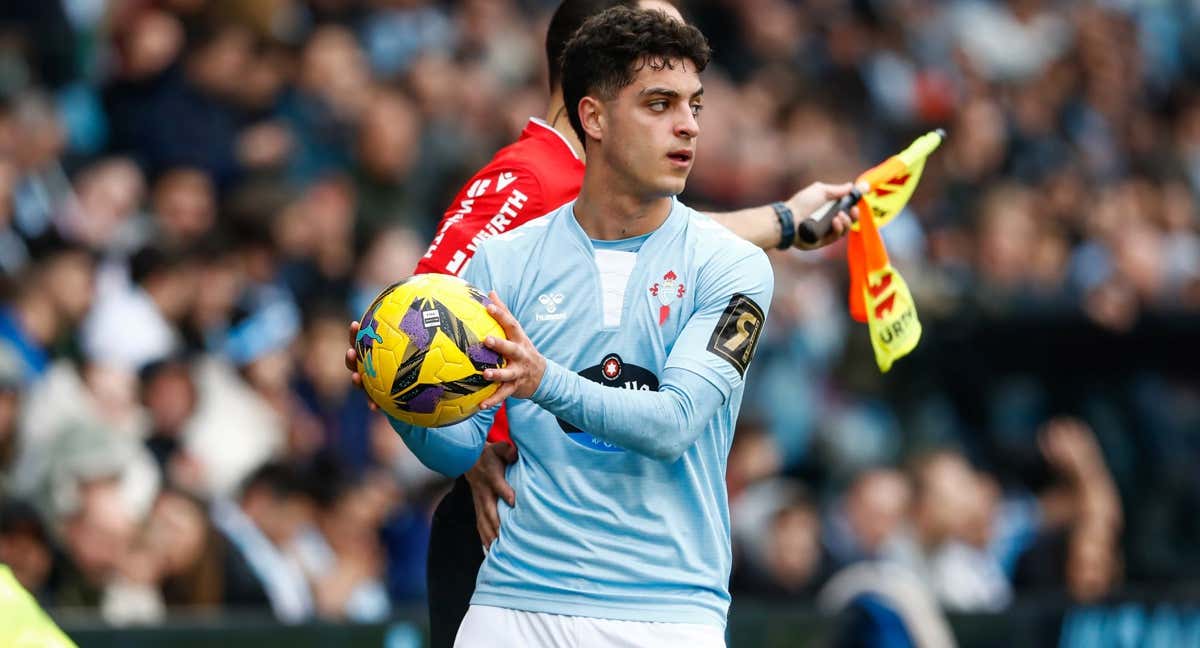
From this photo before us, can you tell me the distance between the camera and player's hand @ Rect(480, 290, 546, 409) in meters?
4.32

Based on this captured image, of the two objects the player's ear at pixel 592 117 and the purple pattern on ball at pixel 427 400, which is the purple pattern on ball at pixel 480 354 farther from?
the player's ear at pixel 592 117

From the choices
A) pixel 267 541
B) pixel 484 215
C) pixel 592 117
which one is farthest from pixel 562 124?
pixel 267 541

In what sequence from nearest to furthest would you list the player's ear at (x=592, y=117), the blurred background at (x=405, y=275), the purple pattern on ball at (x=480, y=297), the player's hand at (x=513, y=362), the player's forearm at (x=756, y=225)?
the player's hand at (x=513, y=362) → the purple pattern on ball at (x=480, y=297) → the player's ear at (x=592, y=117) → the player's forearm at (x=756, y=225) → the blurred background at (x=405, y=275)

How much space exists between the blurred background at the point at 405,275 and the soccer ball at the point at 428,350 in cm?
372

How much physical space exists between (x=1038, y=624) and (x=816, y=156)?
519 centimetres

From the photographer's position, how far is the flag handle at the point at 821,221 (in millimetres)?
5820

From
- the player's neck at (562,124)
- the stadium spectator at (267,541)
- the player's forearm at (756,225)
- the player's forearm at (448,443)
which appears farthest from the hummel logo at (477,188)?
the stadium spectator at (267,541)

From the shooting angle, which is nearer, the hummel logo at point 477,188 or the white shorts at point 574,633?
the white shorts at point 574,633

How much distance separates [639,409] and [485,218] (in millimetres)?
1110

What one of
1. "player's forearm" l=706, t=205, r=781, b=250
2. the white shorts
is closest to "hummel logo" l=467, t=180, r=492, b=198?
"player's forearm" l=706, t=205, r=781, b=250

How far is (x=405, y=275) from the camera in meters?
10.6

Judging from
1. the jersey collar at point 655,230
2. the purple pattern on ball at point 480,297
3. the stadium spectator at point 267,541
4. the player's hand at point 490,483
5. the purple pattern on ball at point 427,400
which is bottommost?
the stadium spectator at point 267,541

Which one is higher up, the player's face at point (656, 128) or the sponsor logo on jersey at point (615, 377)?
the player's face at point (656, 128)

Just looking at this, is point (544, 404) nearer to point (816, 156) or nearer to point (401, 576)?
point (401, 576)
